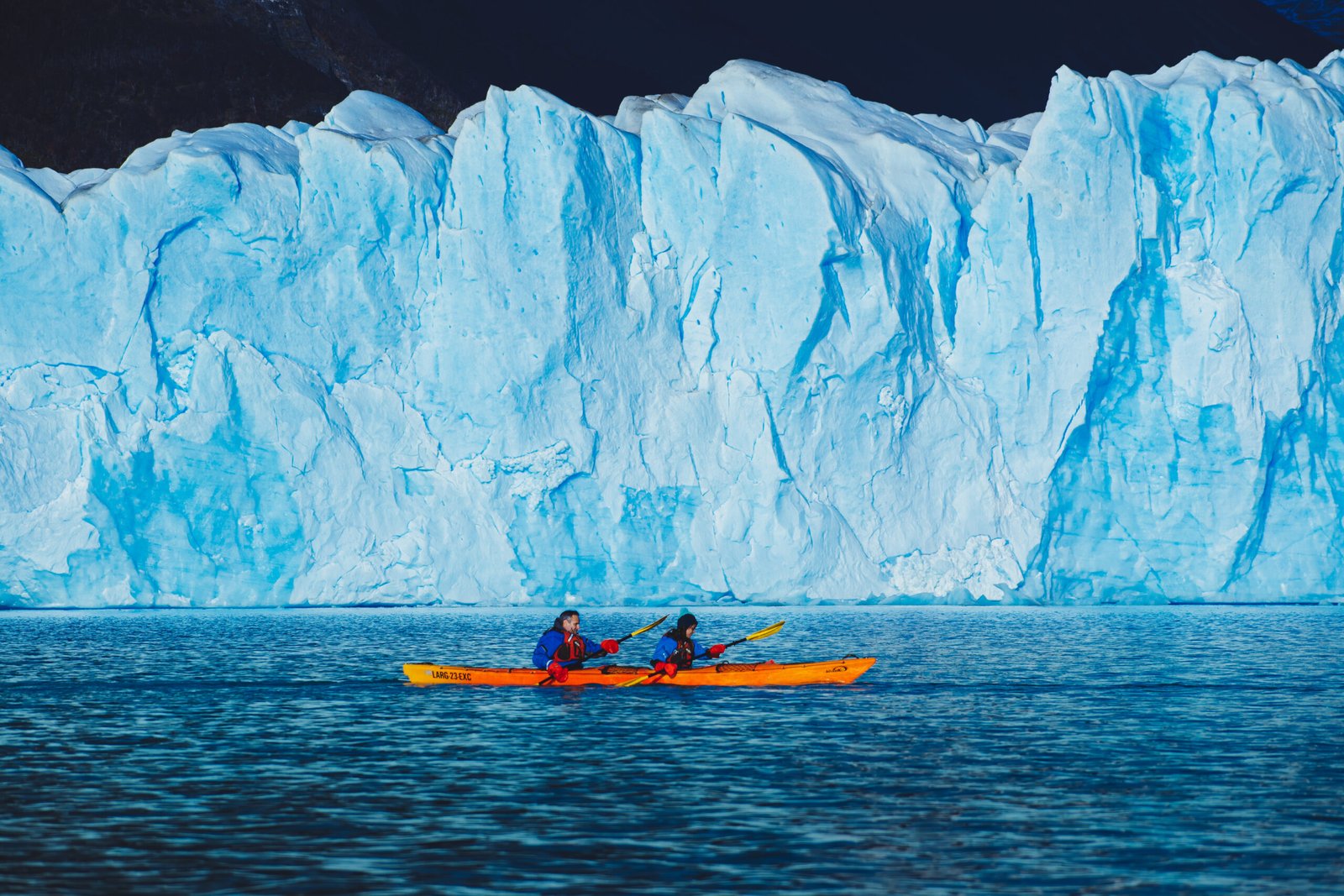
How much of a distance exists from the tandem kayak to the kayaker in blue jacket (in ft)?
0.40

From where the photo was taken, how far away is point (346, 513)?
112 ft

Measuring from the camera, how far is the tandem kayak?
63.9 ft

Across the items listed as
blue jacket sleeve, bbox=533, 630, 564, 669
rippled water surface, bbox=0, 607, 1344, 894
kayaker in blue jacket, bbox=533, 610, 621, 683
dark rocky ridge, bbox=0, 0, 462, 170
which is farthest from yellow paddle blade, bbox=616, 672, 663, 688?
dark rocky ridge, bbox=0, 0, 462, 170

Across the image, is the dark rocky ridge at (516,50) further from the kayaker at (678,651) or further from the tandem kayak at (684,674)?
the kayaker at (678,651)

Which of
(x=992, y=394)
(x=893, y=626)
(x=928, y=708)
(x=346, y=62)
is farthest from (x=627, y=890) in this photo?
(x=346, y=62)

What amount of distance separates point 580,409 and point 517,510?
254 centimetres

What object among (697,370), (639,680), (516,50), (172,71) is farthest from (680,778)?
(516,50)

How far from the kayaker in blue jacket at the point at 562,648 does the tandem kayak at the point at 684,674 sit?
120 millimetres

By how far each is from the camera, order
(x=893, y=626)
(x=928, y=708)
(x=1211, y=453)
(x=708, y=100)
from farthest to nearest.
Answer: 1. (x=708, y=100)
2. (x=1211, y=453)
3. (x=893, y=626)
4. (x=928, y=708)

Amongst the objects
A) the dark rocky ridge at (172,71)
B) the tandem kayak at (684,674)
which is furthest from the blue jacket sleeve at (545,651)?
the dark rocky ridge at (172,71)

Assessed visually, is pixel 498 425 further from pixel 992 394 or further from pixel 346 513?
pixel 992 394

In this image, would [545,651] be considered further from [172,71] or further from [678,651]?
[172,71]

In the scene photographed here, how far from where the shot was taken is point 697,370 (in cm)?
3531

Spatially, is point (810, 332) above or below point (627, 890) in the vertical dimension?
above
